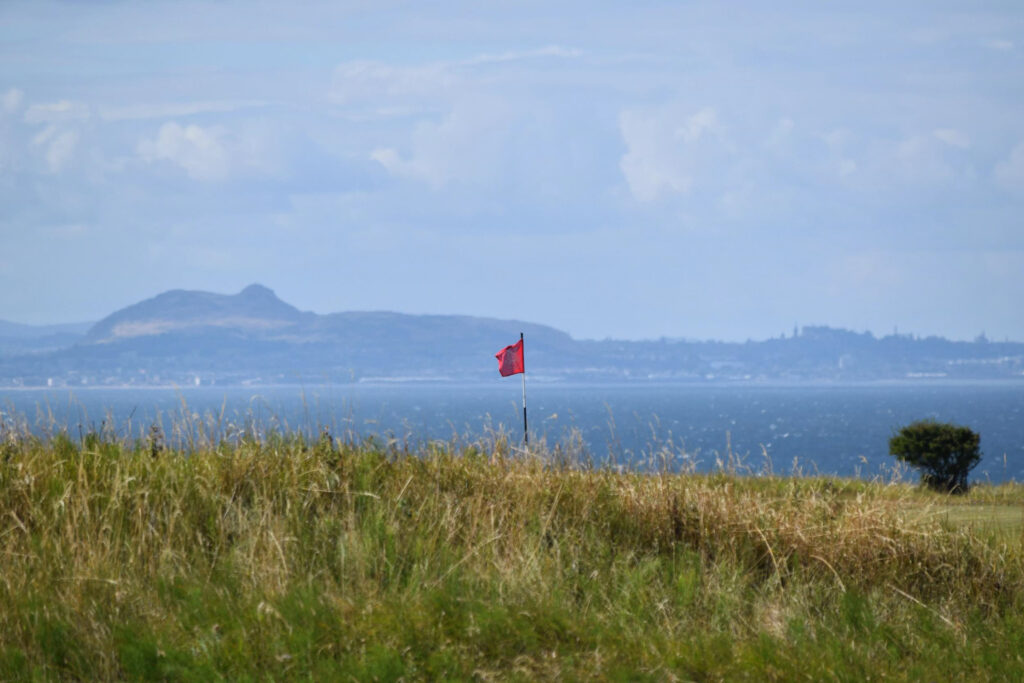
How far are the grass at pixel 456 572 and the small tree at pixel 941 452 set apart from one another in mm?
12714

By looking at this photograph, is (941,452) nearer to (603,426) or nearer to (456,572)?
(456,572)

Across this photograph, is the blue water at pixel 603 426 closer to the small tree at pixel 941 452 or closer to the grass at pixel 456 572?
the grass at pixel 456 572

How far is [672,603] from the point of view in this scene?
8.99 m

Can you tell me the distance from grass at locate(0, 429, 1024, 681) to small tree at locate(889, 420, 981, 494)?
12714 millimetres

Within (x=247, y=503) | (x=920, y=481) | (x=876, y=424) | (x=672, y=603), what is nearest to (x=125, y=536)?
(x=247, y=503)

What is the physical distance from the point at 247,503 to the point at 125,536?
4.05ft

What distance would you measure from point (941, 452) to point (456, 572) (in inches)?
724

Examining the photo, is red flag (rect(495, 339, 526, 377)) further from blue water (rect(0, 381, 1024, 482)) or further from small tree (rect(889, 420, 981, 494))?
small tree (rect(889, 420, 981, 494))

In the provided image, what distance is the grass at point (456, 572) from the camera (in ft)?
24.3

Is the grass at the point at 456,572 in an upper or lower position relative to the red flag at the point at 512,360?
lower

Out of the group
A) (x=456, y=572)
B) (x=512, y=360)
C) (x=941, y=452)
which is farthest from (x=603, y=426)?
(x=456, y=572)

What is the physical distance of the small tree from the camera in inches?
963

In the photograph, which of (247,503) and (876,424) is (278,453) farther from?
(876,424)

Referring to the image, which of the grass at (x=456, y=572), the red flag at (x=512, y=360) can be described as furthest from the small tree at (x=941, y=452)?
the grass at (x=456, y=572)
